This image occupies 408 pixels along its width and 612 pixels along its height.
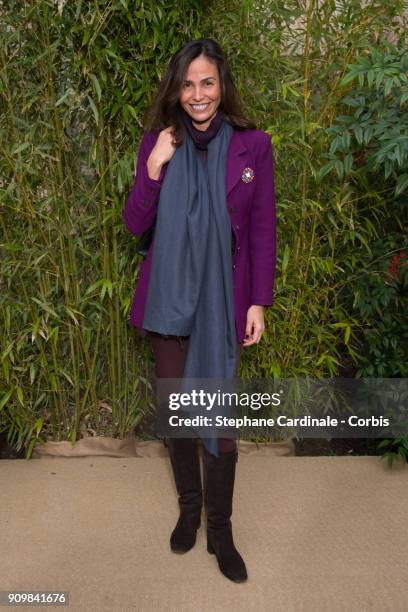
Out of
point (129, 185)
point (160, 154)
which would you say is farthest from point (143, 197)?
point (129, 185)

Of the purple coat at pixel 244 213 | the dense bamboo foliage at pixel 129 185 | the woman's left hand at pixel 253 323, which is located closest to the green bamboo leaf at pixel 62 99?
the dense bamboo foliage at pixel 129 185

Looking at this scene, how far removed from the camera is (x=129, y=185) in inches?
92.6

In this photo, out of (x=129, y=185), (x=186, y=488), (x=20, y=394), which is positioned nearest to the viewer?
(x=186, y=488)

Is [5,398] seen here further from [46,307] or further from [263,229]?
[263,229]

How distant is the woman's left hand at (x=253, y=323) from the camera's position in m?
1.90

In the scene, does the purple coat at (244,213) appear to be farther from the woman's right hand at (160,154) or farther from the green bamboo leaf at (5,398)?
the green bamboo leaf at (5,398)

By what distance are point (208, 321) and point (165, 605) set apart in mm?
813

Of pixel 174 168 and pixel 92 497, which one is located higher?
pixel 174 168

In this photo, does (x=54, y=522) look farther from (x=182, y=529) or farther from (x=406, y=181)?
(x=406, y=181)

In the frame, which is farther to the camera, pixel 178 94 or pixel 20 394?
pixel 20 394

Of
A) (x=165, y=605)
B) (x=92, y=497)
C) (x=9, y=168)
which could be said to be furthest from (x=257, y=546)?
(x=9, y=168)

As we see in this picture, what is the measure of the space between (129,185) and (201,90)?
2.39 ft

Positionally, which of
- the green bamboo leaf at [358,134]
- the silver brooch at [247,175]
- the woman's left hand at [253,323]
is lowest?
the woman's left hand at [253,323]

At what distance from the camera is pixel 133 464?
8.83 feet
